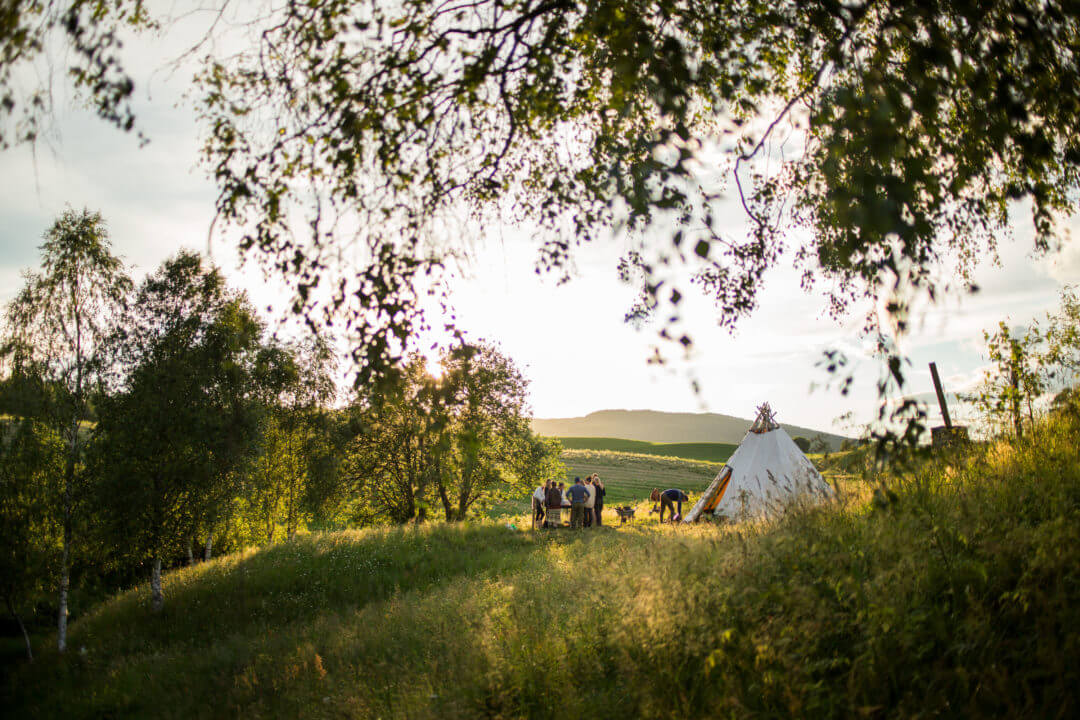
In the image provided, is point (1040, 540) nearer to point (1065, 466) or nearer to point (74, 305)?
point (1065, 466)

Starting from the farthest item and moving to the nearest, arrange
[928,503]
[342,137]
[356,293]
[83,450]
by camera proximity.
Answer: [83,450] < [928,503] < [342,137] < [356,293]

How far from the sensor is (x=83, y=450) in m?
17.2

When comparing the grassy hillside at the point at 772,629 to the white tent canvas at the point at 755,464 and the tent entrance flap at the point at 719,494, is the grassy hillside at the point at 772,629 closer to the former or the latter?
the white tent canvas at the point at 755,464

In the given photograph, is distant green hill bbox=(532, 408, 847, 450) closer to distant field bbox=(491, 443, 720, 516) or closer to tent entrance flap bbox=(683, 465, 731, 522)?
distant field bbox=(491, 443, 720, 516)

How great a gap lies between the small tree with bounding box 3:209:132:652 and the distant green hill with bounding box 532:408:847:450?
123610 mm

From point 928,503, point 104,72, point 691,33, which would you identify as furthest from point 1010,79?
point 104,72

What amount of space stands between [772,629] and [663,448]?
304ft

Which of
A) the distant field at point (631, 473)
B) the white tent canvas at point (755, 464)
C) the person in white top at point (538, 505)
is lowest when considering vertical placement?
the distant field at point (631, 473)

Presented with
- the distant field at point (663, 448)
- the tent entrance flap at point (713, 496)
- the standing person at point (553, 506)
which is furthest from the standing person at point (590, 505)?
the distant field at point (663, 448)

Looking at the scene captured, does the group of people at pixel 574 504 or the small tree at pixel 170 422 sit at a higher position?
the small tree at pixel 170 422

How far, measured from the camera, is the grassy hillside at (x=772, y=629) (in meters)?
3.56

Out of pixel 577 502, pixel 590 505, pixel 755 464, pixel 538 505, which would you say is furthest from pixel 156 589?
pixel 755 464

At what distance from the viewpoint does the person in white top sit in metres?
21.2

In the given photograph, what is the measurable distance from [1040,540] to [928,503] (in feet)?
5.36
